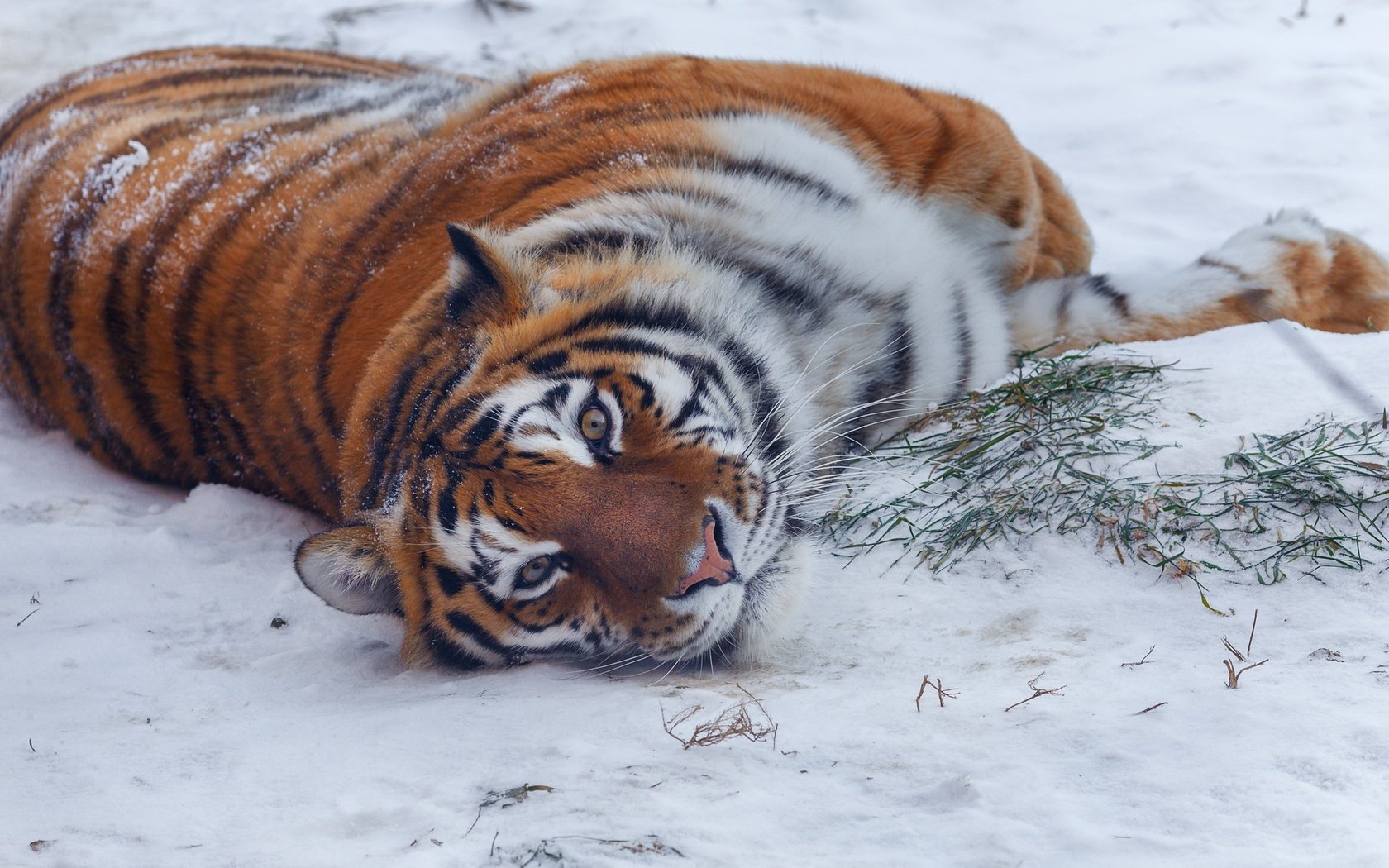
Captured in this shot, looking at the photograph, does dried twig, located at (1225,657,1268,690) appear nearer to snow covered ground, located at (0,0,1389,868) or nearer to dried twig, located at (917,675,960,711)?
snow covered ground, located at (0,0,1389,868)

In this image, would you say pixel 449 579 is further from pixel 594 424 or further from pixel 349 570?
pixel 594 424

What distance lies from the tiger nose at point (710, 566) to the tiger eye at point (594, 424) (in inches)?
9.8

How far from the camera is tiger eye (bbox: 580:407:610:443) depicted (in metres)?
2.09

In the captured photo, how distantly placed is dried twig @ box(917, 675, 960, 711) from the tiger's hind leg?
1384mm

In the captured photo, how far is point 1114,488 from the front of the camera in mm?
2105

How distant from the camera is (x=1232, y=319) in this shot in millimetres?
2975

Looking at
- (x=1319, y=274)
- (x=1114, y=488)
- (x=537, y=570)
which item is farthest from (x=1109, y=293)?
(x=537, y=570)

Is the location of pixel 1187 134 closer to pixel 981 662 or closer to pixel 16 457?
pixel 981 662

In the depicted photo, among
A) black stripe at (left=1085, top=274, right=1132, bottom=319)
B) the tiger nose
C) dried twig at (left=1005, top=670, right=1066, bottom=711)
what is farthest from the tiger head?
black stripe at (left=1085, top=274, right=1132, bottom=319)

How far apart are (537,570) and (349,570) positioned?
1.27 ft

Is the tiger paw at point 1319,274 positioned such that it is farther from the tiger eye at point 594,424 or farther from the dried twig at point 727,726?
the dried twig at point 727,726

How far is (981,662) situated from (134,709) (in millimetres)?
1346

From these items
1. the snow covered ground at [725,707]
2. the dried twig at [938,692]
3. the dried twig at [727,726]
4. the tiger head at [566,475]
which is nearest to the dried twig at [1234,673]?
the snow covered ground at [725,707]

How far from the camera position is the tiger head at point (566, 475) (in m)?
1.99
